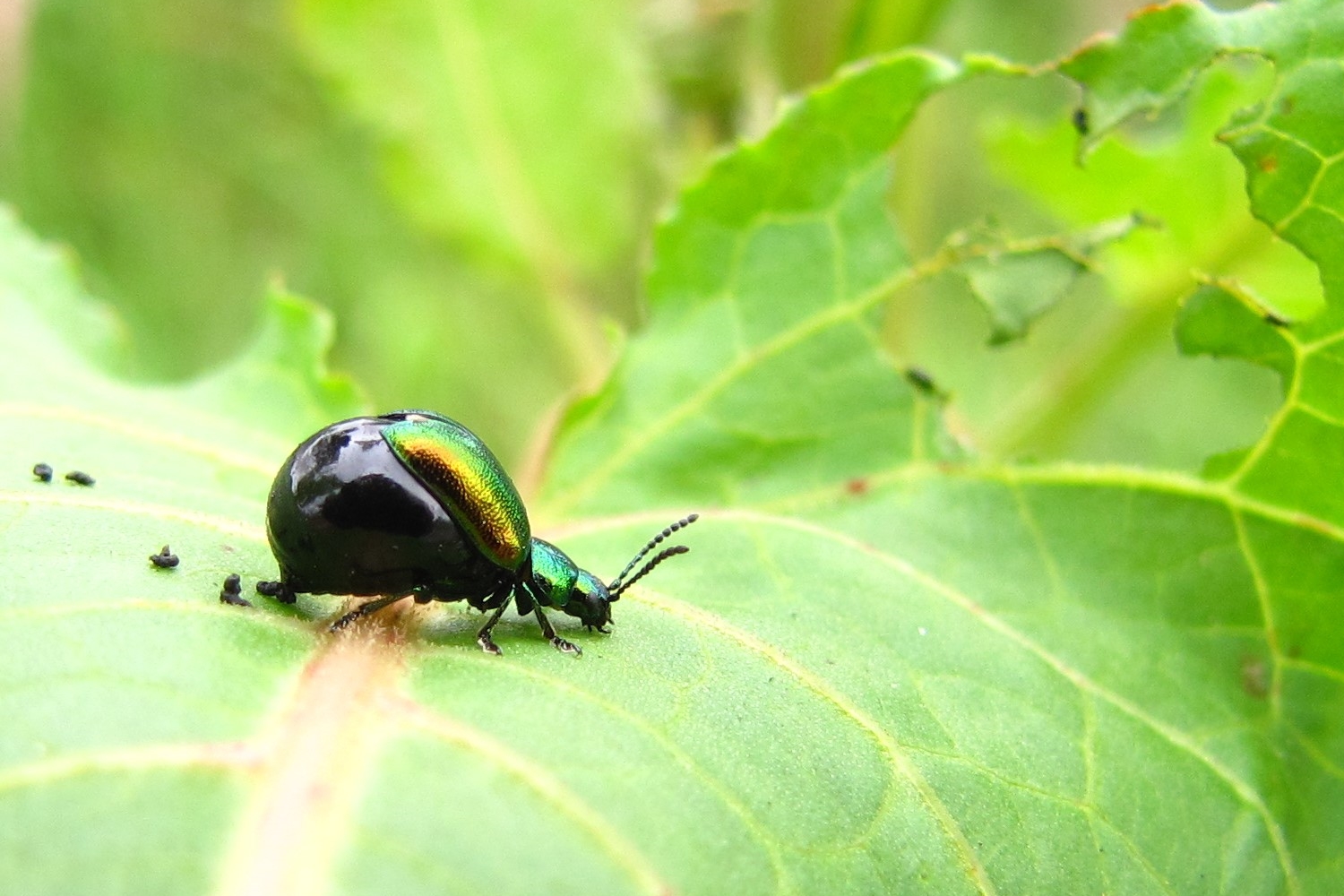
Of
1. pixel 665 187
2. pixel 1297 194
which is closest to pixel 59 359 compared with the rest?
pixel 665 187

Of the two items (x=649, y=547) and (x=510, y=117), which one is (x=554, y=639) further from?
(x=510, y=117)

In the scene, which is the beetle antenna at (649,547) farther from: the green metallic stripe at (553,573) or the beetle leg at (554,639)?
the beetle leg at (554,639)

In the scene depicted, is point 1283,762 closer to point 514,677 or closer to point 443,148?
point 514,677

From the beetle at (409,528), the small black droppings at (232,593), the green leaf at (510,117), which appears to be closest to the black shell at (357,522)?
the beetle at (409,528)

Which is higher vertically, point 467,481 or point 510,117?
point 510,117

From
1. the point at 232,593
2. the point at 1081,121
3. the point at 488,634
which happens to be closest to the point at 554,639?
the point at 488,634

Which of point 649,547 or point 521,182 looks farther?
point 521,182

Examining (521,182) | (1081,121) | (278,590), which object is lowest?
(278,590)
